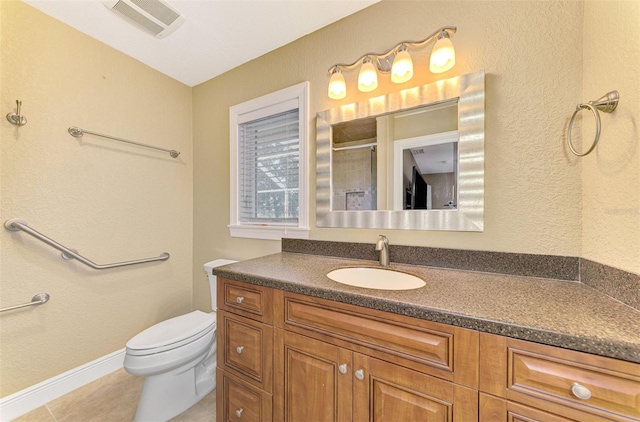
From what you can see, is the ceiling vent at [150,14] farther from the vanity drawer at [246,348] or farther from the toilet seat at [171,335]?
the toilet seat at [171,335]

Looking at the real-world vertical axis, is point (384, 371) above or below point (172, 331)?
above

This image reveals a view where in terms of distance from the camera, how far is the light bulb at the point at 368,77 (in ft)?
4.29

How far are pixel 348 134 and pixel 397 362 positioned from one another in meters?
1.17

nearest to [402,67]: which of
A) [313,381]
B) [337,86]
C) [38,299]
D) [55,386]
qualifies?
[337,86]

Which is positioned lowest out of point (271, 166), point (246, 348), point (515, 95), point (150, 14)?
point (246, 348)

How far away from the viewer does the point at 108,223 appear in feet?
5.69

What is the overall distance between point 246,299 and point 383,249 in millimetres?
690

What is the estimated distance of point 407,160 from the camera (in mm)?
1294

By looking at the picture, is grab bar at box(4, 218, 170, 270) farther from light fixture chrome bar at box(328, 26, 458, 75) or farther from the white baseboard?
light fixture chrome bar at box(328, 26, 458, 75)

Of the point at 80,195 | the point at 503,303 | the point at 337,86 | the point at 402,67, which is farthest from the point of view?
the point at 80,195

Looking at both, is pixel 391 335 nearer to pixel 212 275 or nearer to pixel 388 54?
pixel 388 54

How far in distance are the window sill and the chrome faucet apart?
20.7 inches

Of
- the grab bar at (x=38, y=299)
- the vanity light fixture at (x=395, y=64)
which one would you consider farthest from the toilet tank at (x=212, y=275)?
the vanity light fixture at (x=395, y=64)

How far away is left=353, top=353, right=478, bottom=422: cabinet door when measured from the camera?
662mm
